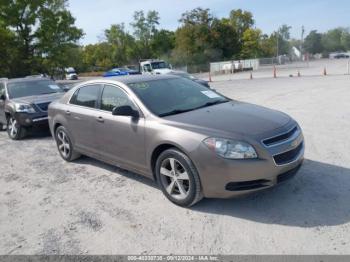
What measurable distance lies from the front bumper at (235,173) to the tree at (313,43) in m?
126

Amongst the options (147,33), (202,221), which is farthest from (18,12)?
(147,33)

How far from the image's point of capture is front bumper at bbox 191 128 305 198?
383cm

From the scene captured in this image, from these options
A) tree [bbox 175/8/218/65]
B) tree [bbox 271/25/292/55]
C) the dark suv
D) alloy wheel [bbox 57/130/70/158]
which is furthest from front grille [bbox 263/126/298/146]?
tree [bbox 271/25/292/55]

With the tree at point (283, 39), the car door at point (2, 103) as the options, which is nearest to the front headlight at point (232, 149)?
the car door at point (2, 103)

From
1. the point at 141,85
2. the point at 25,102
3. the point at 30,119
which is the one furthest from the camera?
the point at 25,102

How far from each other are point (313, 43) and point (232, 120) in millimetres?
128195

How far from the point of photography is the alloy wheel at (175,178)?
4.27 m

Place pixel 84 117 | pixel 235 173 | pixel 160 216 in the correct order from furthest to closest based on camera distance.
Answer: pixel 84 117 → pixel 160 216 → pixel 235 173

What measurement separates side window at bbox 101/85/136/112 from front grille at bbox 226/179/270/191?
5.93 ft

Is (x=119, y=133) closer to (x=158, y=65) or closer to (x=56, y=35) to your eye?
(x=158, y=65)

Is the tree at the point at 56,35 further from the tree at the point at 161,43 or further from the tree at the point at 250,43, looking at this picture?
the tree at the point at 250,43

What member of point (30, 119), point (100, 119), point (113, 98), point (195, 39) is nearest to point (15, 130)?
point (30, 119)

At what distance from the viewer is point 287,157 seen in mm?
4109

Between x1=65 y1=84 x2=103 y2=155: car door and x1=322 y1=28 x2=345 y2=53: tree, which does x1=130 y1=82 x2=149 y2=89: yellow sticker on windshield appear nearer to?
x1=65 y1=84 x2=103 y2=155: car door
